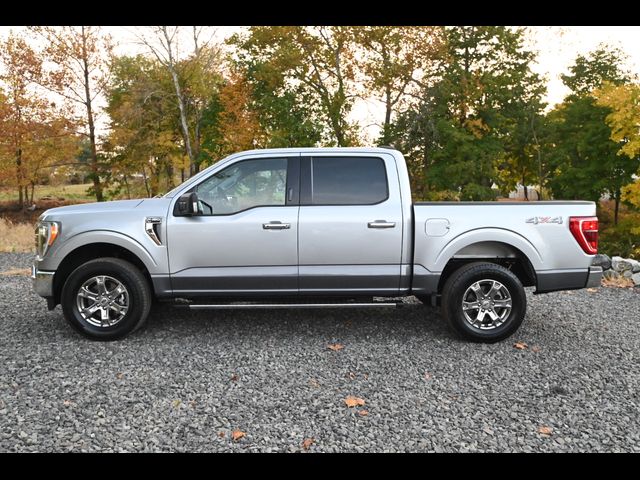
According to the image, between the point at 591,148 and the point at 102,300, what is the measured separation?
27.8m

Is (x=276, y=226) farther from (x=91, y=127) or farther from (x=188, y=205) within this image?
(x=91, y=127)

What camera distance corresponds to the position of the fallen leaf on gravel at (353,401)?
163 inches

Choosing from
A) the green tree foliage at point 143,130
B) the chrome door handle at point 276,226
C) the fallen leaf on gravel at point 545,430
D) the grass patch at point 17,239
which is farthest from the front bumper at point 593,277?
the green tree foliage at point 143,130

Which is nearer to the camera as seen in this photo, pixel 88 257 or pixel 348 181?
pixel 348 181

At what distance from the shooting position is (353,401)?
4.19 m

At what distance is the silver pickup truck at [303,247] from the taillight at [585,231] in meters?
0.01

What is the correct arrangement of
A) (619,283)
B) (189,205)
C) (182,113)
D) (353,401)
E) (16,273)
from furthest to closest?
(182,113) < (16,273) < (619,283) < (189,205) < (353,401)

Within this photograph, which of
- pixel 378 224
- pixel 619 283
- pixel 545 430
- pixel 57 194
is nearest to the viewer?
pixel 545 430

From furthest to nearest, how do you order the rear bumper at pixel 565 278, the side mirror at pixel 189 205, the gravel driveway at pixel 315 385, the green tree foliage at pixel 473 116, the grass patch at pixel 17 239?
the green tree foliage at pixel 473 116 → the grass patch at pixel 17 239 → the rear bumper at pixel 565 278 → the side mirror at pixel 189 205 → the gravel driveway at pixel 315 385

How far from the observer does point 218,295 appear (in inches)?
222

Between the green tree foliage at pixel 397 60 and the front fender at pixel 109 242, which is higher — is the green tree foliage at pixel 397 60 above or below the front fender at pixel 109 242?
above

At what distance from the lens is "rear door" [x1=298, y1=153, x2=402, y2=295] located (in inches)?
217

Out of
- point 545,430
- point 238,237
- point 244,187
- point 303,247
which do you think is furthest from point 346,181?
point 545,430

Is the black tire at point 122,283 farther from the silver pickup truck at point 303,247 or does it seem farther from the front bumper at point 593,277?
the front bumper at point 593,277
